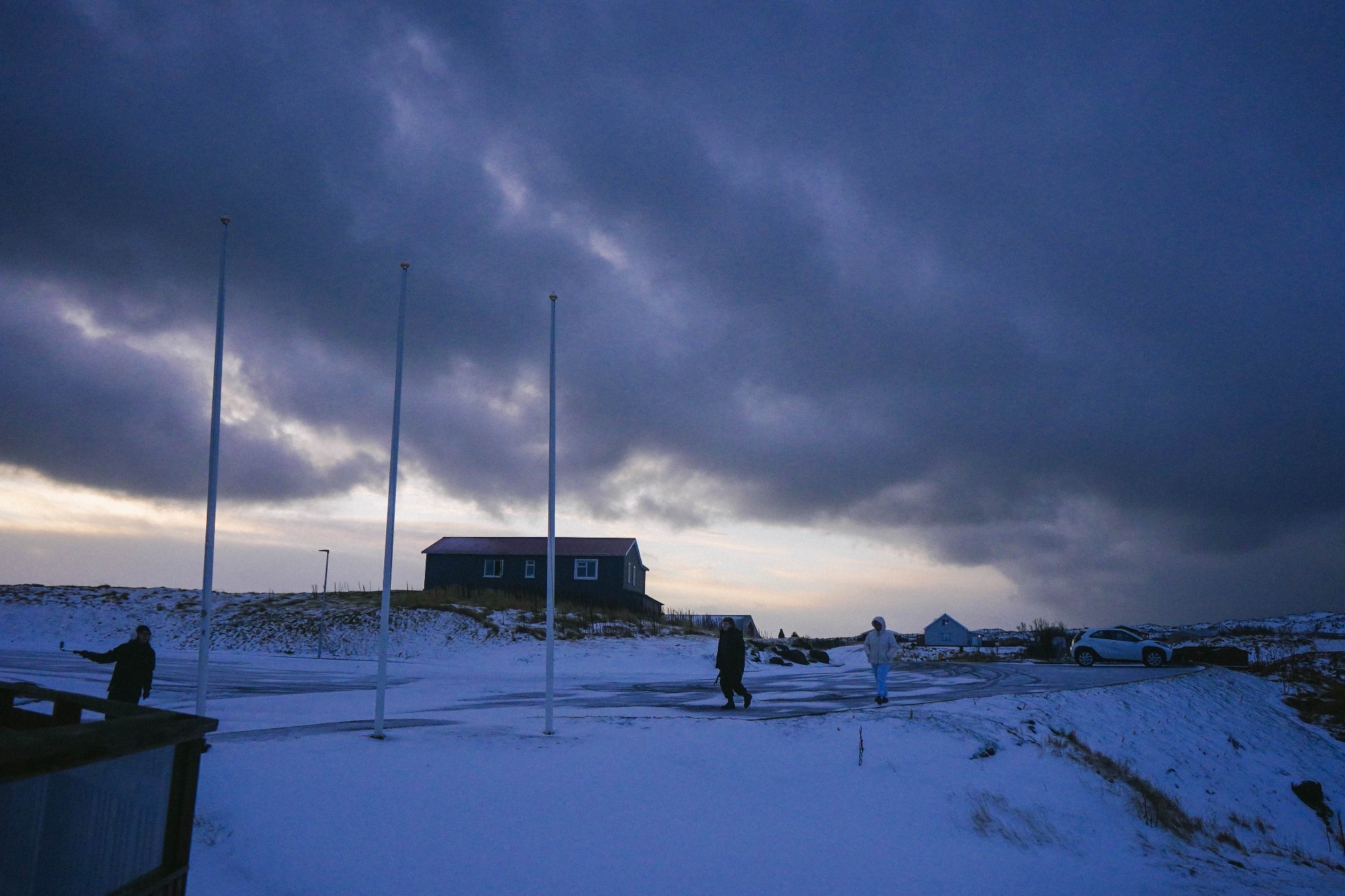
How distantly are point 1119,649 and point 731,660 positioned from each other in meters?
28.7

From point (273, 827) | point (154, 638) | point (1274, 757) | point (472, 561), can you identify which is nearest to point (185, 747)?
point (273, 827)

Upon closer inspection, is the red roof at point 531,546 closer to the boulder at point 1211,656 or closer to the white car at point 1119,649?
the white car at point 1119,649

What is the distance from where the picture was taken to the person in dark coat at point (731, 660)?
18.1 meters

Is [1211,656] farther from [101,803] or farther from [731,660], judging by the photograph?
[101,803]

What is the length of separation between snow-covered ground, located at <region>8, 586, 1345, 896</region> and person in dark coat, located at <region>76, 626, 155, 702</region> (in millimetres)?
1530

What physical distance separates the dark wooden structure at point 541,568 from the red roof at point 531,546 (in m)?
0.05

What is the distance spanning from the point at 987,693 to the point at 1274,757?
8.99 meters

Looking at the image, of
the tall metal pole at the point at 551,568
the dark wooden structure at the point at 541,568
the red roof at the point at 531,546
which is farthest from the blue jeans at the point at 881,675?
the red roof at the point at 531,546

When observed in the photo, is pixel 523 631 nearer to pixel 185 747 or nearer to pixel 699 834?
pixel 699 834

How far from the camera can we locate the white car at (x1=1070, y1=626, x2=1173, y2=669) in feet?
125

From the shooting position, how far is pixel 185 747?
414 centimetres

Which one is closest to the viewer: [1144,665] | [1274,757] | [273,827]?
[273,827]

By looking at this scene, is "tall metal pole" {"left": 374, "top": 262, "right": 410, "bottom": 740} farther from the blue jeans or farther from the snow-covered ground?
the blue jeans

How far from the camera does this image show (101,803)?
12.0ft
